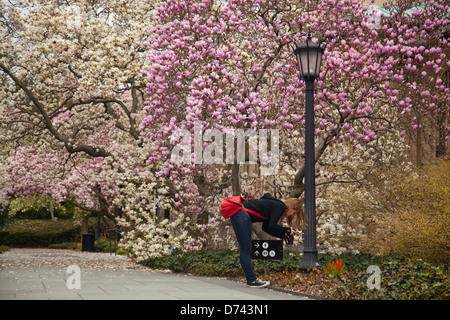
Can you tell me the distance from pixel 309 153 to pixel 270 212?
182cm

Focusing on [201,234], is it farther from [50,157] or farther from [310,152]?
[50,157]

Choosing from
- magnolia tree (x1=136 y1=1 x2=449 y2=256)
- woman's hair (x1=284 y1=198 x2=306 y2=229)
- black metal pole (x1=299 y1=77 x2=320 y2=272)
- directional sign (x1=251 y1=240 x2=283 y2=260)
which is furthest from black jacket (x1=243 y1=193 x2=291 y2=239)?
magnolia tree (x1=136 y1=1 x2=449 y2=256)

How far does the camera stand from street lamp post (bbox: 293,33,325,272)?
32.3ft

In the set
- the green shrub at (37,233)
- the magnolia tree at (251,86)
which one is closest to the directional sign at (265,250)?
the magnolia tree at (251,86)

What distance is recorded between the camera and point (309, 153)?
398 inches

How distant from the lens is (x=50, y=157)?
23.8m

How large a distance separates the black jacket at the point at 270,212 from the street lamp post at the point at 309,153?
1.22 meters

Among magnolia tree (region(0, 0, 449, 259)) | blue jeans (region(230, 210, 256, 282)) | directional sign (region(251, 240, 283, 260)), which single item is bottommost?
directional sign (region(251, 240, 283, 260))

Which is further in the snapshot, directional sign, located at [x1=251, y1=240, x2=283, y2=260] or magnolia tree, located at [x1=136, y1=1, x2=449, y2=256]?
magnolia tree, located at [x1=136, y1=1, x2=449, y2=256]

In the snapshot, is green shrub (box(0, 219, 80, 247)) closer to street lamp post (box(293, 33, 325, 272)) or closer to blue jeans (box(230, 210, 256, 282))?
street lamp post (box(293, 33, 325, 272))

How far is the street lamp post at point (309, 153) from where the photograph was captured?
32.3 ft

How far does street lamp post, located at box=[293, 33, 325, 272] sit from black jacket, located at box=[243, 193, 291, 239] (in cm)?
122

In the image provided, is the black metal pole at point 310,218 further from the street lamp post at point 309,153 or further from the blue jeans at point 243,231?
the blue jeans at point 243,231
